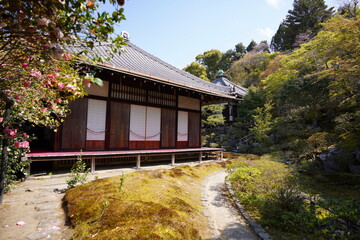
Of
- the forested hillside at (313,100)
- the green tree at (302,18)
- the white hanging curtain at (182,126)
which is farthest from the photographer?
the green tree at (302,18)

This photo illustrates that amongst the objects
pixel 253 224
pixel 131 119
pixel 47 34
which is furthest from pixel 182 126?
pixel 47 34

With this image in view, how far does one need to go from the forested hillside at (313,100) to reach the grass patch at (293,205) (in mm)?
2266

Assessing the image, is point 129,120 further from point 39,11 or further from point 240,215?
point 39,11

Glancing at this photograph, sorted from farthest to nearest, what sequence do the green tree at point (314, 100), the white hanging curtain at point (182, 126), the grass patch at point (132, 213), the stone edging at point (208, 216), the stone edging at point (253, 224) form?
the white hanging curtain at point (182, 126)
the green tree at point (314, 100)
the stone edging at point (253, 224)
the stone edging at point (208, 216)
the grass patch at point (132, 213)

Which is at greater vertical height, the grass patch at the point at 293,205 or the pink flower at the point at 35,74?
the pink flower at the point at 35,74

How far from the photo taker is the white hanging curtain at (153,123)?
9.31 m

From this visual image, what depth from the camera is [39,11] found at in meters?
1.84

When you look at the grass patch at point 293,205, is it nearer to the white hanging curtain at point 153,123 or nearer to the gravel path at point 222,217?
the gravel path at point 222,217

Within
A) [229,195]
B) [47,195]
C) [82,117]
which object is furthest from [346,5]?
[47,195]

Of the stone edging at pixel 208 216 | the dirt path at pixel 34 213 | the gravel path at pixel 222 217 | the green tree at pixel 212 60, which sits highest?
the green tree at pixel 212 60

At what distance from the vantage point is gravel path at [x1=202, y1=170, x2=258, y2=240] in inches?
125

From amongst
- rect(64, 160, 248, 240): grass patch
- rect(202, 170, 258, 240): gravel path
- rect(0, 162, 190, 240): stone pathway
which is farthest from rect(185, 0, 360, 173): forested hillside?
rect(0, 162, 190, 240): stone pathway

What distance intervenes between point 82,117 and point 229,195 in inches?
230

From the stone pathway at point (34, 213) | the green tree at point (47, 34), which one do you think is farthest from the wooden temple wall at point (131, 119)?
the green tree at point (47, 34)
